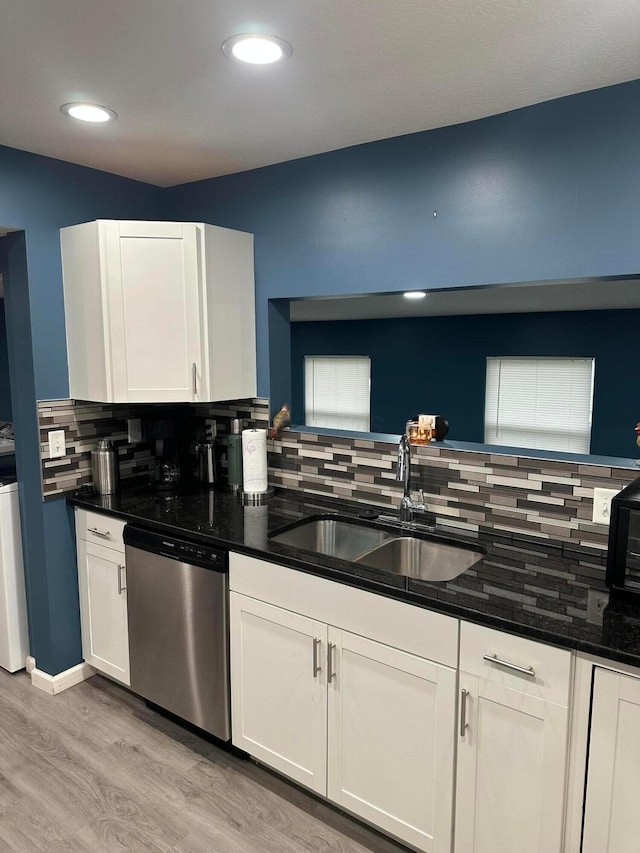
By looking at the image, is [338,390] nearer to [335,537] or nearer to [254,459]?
[254,459]

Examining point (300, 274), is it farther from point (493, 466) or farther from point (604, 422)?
point (604, 422)

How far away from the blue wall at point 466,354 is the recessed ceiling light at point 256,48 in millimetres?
4341

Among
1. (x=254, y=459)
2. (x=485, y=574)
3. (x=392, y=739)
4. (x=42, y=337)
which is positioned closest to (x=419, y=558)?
(x=485, y=574)

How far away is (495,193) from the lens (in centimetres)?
209

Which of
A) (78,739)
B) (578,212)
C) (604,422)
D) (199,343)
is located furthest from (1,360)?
(604,422)

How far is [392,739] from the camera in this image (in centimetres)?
180

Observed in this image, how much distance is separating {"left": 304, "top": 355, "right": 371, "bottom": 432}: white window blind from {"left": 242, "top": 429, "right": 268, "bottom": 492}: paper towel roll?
493 cm

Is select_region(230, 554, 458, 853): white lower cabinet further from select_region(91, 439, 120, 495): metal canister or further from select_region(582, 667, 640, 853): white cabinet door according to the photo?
select_region(91, 439, 120, 495): metal canister

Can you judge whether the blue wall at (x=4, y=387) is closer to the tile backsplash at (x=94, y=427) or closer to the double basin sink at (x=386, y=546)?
Answer: the tile backsplash at (x=94, y=427)

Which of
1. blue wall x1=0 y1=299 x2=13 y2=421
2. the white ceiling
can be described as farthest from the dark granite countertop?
blue wall x1=0 y1=299 x2=13 y2=421

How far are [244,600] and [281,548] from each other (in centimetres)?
25

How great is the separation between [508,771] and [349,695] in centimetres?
51

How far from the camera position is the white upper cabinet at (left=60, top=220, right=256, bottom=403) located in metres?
2.50

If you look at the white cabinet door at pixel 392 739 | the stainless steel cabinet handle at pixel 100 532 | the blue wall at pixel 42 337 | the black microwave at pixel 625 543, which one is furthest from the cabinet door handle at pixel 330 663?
the blue wall at pixel 42 337
